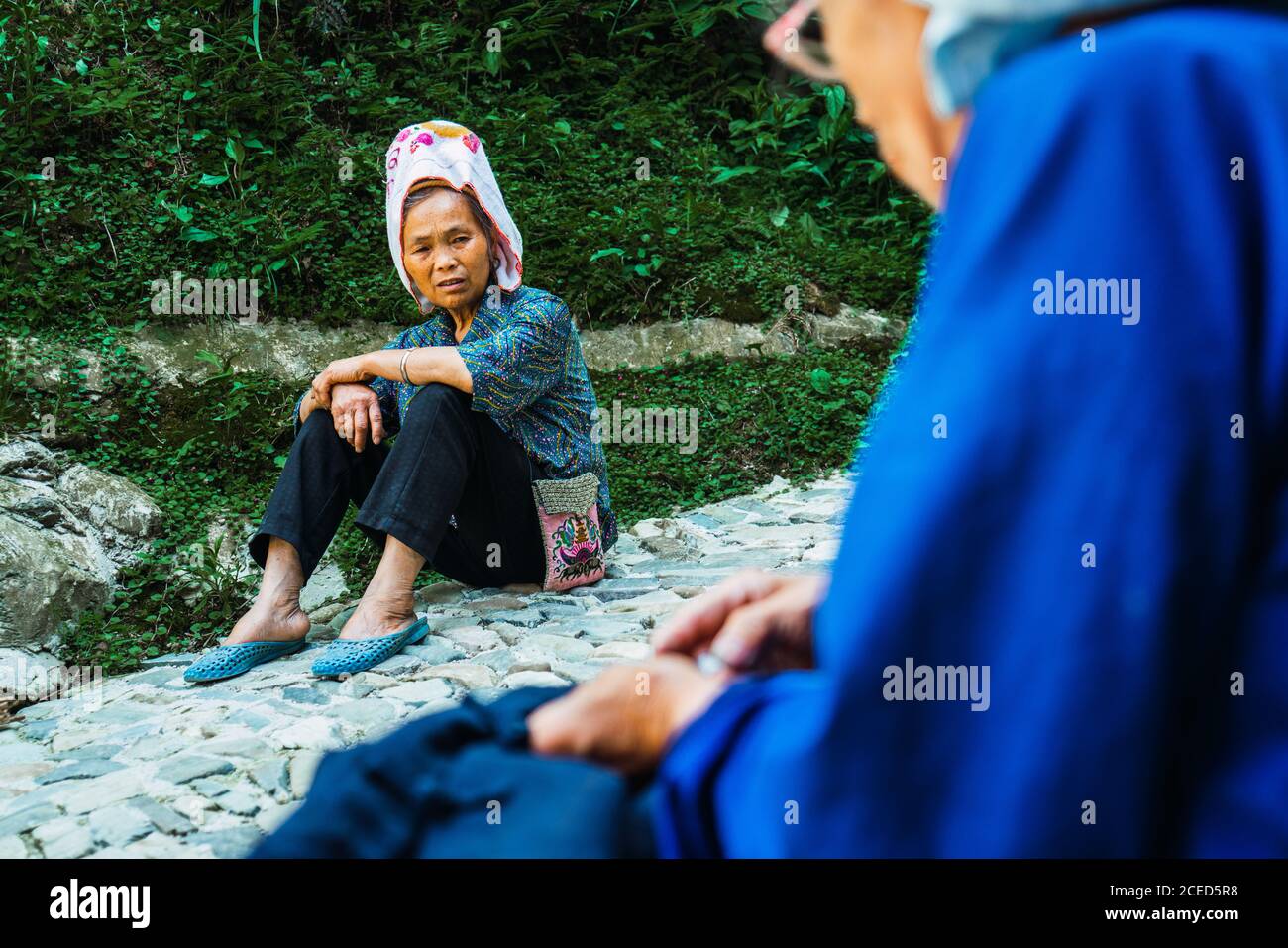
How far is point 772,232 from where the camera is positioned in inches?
316

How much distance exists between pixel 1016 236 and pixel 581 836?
0.54 meters

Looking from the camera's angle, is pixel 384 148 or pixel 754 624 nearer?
pixel 754 624

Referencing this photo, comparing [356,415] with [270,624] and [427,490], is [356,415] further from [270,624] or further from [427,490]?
[270,624]

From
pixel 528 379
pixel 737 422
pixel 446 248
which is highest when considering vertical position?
pixel 446 248

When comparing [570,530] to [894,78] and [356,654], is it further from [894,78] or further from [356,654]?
[894,78]

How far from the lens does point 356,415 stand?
3863mm

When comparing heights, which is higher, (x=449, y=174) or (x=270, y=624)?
(x=449, y=174)

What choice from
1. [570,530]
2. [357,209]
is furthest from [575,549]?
[357,209]

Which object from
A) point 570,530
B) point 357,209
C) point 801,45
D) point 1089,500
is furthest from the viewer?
point 357,209

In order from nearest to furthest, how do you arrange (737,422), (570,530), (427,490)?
1. (427,490)
2. (570,530)
3. (737,422)

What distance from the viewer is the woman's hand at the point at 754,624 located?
1.17 m

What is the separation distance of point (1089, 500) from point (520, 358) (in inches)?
131

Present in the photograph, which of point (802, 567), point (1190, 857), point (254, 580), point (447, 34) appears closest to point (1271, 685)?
point (1190, 857)

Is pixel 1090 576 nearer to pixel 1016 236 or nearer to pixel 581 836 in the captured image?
pixel 1016 236
